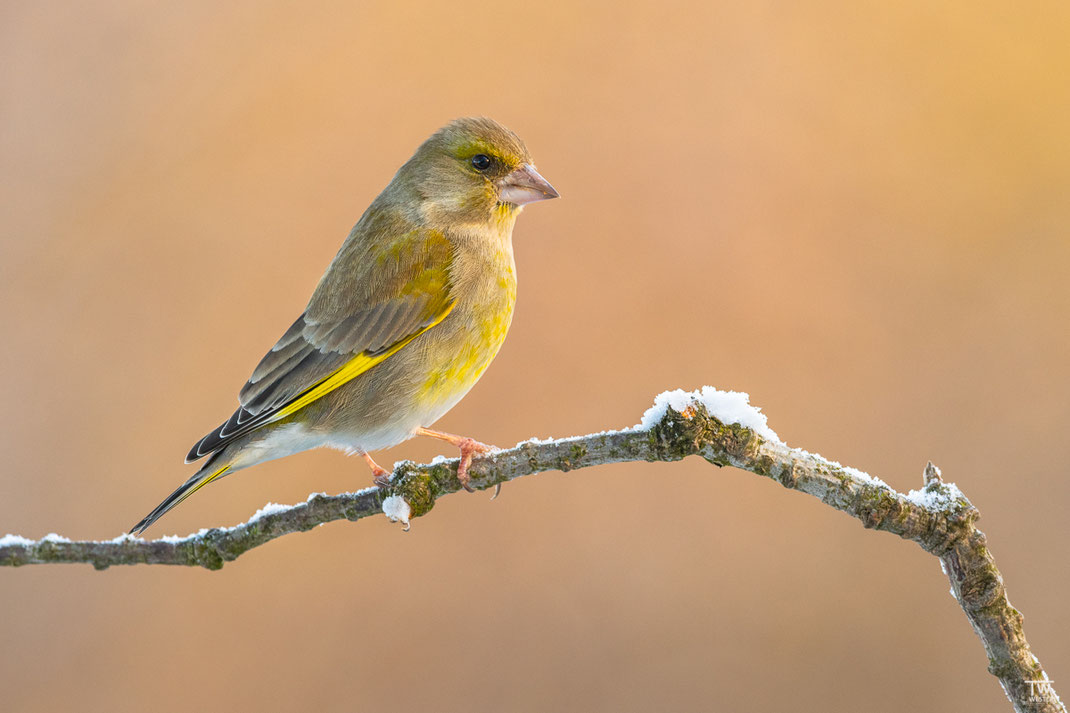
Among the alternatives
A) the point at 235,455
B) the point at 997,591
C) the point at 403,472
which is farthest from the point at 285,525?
the point at 997,591

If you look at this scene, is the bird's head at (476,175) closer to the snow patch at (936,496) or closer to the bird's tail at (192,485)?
the bird's tail at (192,485)

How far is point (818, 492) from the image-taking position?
1.36 meters

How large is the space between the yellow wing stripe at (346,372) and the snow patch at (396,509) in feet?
1.93

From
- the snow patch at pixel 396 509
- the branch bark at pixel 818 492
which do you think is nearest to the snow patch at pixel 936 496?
the branch bark at pixel 818 492

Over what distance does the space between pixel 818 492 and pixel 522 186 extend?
1375 mm

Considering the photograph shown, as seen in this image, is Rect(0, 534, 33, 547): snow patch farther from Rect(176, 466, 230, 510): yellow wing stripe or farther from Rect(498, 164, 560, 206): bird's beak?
Result: Rect(498, 164, 560, 206): bird's beak

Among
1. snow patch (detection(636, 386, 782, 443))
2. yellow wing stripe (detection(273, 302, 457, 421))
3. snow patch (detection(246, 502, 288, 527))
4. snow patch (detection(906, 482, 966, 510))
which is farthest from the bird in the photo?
snow patch (detection(906, 482, 966, 510))

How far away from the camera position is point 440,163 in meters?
2.52

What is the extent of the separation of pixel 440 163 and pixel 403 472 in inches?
41.9

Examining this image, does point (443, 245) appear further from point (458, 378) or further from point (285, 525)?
point (285, 525)

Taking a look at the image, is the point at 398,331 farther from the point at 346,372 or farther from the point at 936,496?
the point at 936,496

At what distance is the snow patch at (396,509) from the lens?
1708 millimetres

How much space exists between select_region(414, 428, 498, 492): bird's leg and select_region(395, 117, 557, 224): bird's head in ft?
1.99

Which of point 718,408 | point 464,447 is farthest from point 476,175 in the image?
point 718,408
